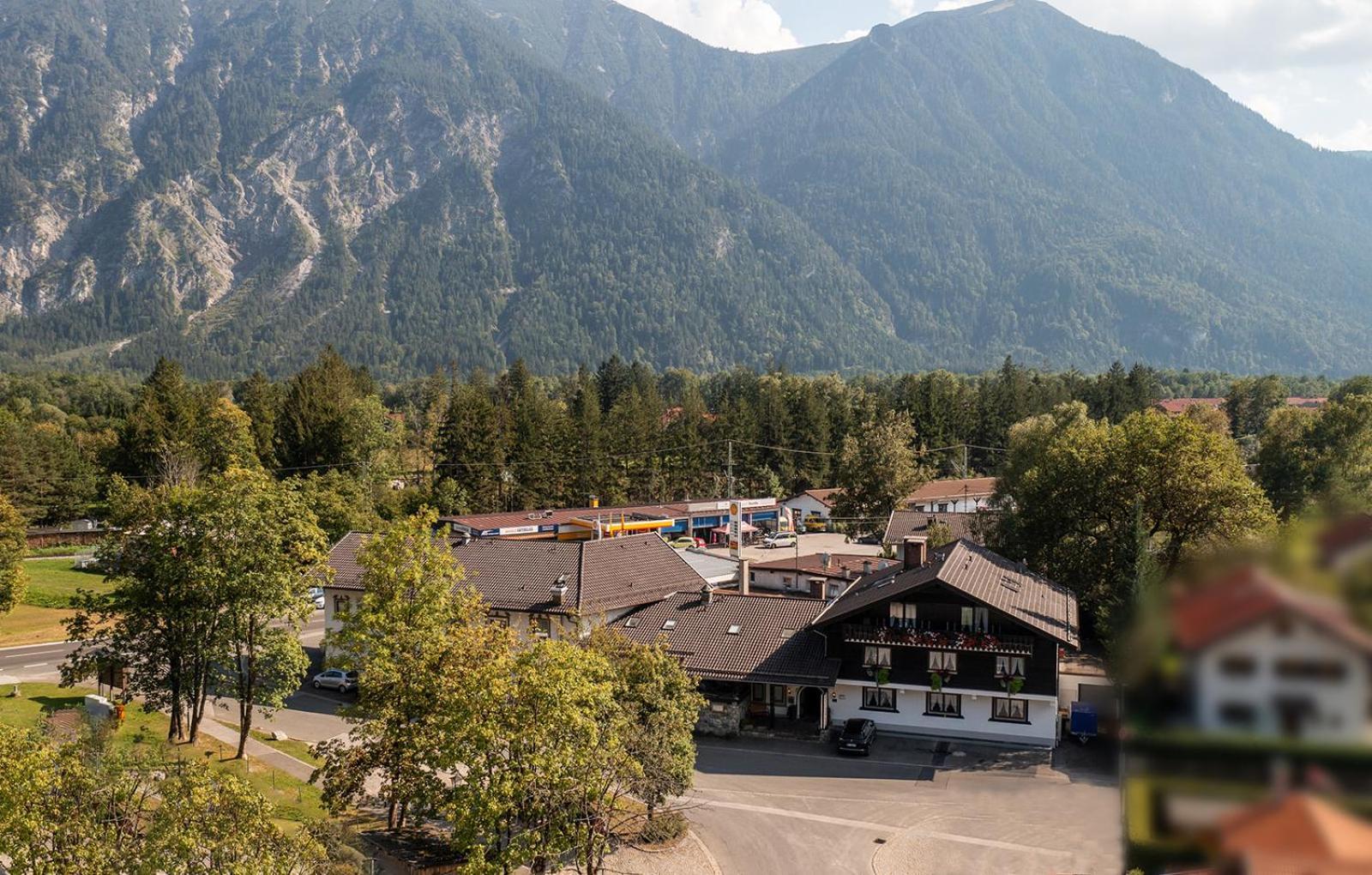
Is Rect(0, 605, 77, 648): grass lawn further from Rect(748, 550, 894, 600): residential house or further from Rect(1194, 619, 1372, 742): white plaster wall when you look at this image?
Rect(1194, 619, 1372, 742): white plaster wall

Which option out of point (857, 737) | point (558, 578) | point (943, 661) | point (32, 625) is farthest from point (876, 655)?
point (32, 625)

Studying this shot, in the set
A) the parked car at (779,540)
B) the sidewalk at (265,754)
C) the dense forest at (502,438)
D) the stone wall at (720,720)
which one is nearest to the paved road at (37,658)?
the sidewalk at (265,754)

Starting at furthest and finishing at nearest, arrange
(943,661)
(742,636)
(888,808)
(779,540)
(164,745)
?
(779,540) < (742,636) < (943,661) < (164,745) < (888,808)

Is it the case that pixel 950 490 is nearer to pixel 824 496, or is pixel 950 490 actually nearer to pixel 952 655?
pixel 824 496

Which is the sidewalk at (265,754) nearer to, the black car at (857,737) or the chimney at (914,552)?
the black car at (857,737)

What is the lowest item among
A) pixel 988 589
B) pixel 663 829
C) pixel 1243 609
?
pixel 663 829

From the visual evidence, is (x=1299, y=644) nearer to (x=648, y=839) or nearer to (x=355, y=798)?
(x=648, y=839)

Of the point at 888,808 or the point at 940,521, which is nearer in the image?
the point at 888,808

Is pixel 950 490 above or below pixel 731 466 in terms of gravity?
below
